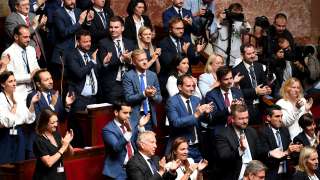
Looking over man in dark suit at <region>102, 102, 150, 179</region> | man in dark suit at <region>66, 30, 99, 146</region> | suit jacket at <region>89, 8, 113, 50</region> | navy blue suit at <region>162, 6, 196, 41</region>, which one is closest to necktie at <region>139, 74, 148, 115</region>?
man in dark suit at <region>66, 30, 99, 146</region>

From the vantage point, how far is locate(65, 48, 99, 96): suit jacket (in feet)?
27.6

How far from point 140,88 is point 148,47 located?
0.88 m

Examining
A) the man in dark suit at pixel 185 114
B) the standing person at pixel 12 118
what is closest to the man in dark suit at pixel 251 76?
the man in dark suit at pixel 185 114

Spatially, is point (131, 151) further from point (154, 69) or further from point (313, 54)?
point (313, 54)

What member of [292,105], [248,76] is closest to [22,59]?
[248,76]

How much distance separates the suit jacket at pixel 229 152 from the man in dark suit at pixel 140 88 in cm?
80

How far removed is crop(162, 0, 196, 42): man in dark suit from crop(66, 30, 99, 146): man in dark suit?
1362 millimetres

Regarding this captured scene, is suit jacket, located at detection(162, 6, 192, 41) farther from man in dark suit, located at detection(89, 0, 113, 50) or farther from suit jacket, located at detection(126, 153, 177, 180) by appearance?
suit jacket, located at detection(126, 153, 177, 180)

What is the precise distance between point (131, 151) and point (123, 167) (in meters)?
0.15

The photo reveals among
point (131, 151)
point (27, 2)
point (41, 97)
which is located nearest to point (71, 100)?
point (41, 97)

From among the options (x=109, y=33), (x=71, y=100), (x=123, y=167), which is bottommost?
(x=123, y=167)

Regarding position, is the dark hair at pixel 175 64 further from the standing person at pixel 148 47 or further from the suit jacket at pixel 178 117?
the suit jacket at pixel 178 117

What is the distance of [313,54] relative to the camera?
10.5m

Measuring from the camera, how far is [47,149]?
6.89m
